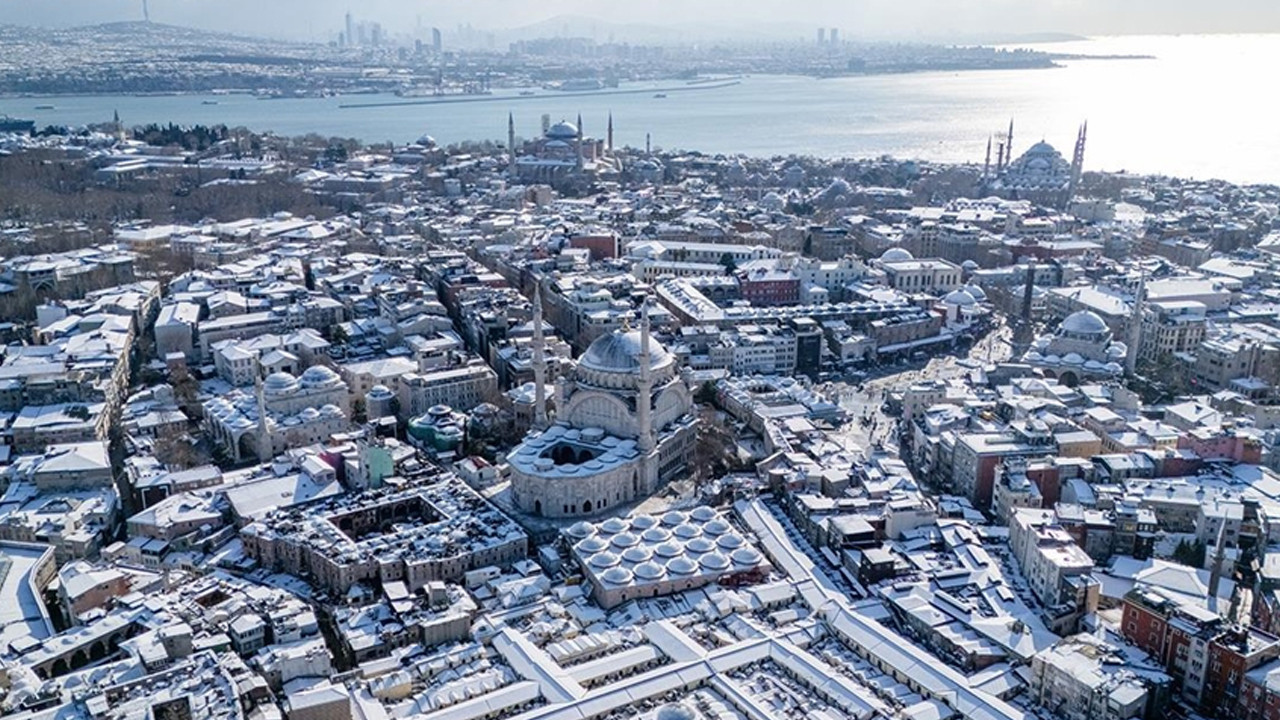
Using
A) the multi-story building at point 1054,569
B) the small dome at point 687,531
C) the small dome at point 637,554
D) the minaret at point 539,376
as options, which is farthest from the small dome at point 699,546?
the minaret at point 539,376

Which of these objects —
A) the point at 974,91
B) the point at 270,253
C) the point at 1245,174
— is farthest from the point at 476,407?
the point at 974,91

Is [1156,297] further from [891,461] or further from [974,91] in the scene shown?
[974,91]

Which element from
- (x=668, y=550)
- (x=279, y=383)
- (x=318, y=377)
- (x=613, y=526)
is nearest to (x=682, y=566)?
(x=668, y=550)

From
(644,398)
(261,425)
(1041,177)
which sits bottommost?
(261,425)

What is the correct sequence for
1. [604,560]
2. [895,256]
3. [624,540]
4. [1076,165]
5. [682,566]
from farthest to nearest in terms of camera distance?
[1076,165] → [895,256] → [624,540] → [604,560] → [682,566]

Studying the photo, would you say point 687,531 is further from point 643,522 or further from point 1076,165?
point 1076,165

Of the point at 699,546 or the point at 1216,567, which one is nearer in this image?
the point at 1216,567

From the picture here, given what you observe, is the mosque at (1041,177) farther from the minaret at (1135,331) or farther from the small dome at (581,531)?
the small dome at (581,531)
